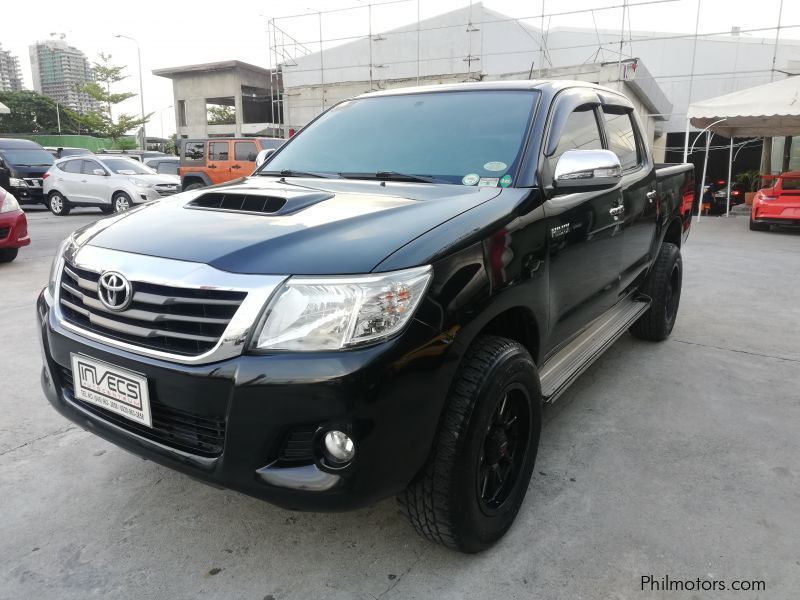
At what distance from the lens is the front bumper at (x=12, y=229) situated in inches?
278

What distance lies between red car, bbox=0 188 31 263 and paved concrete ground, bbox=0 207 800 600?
433cm

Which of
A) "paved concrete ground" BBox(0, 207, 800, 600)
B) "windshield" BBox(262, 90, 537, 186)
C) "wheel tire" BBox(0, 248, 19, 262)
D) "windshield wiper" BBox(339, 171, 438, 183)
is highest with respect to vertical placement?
"windshield" BBox(262, 90, 537, 186)

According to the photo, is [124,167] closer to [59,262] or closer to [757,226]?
[59,262]

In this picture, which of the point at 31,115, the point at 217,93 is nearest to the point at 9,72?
the point at 31,115

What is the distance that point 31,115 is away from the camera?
5678 centimetres

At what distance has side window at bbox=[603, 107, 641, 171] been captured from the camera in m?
3.44

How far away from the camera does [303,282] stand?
1.67 m

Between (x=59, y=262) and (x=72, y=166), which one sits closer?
(x=59, y=262)

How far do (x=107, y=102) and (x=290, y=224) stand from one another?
141ft

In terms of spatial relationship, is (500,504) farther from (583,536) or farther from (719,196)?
(719,196)

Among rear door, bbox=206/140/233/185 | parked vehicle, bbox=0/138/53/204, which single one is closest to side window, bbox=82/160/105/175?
parked vehicle, bbox=0/138/53/204

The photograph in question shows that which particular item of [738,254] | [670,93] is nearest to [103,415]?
[738,254]

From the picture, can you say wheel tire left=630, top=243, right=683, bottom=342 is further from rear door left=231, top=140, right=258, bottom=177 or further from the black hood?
rear door left=231, top=140, right=258, bottom=177

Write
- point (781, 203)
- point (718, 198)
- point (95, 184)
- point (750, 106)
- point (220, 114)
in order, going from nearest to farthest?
point (750, 106), point (781, 203), point (95, 184), point (718, 198), point (220, 114)
